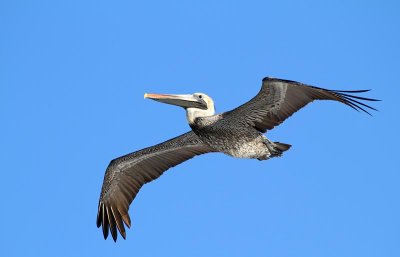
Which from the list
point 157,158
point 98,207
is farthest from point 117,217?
point 157,158

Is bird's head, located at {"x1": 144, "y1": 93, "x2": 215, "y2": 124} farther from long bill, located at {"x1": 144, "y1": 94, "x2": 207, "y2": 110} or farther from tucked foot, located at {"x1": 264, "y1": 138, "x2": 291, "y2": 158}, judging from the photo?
tucked foot, located at {"x1": 264, "y1": 138, "x2": 291, "y2": 158}

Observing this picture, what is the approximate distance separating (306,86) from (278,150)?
5.32 feet

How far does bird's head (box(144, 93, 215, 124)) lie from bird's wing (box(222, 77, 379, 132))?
691mm

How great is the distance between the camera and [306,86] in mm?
11828

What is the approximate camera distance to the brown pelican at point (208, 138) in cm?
1214

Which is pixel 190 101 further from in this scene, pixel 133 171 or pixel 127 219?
pixel 127 219

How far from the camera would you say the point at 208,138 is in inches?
509

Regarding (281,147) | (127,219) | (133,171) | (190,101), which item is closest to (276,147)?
(281,147)

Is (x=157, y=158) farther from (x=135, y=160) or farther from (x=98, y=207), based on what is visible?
(x=98, y=207)

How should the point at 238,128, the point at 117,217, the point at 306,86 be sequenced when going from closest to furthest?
1. the point at 306,86
2. the point at 238,128
3. the point at 117,217

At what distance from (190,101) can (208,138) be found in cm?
87

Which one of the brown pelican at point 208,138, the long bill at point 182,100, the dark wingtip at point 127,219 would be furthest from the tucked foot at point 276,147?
the dark wingtip at point 127,219

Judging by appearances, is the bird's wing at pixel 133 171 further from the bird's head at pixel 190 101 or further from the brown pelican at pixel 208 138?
the bird's head at pixel 190 101

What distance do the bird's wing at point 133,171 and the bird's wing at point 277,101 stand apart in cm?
228
